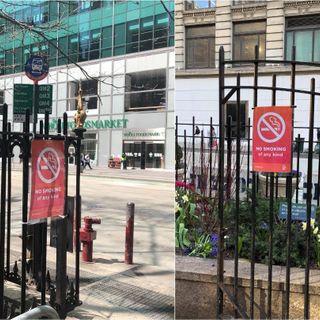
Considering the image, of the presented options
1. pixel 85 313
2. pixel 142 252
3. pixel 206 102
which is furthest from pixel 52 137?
pixel 142 252

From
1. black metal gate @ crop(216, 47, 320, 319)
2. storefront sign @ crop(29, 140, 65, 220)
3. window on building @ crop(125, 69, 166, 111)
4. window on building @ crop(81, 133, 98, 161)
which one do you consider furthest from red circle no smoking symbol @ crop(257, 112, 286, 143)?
window on building @ crop(81, 133, 98, 161)

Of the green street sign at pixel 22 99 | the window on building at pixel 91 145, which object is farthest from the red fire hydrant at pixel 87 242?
the window on building at pixel 91 145

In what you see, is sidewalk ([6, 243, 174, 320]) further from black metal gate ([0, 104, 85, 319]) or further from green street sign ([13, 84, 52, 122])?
green street sign ([13, 84, 52, 122])

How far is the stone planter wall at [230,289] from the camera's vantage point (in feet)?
10.4

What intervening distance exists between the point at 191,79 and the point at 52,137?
1032mm

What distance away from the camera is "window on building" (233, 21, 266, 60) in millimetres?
3400

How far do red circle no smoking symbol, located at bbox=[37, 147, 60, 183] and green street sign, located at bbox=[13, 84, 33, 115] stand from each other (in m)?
1.69

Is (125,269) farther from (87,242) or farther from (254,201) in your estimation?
(254,201)

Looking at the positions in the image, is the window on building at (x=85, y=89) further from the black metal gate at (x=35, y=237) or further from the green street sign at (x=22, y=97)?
the black metal gate at (x=35, y=237)

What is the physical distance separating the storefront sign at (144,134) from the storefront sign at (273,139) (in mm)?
20336

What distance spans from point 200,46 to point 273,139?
35.2 inches

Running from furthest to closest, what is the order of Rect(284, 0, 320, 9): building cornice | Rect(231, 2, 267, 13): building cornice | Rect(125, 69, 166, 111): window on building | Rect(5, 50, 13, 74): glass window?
Rect(125, 69, 166, 111): window on building, Rect(5, 50, 13, 74): glass window, Rect(231, 2, 267, 13): building cornice, Rect(284, 0, 320, 9): building cornice

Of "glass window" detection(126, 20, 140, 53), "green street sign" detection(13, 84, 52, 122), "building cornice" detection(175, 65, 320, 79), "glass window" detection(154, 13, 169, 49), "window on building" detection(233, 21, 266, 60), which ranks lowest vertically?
"green street sign" detection(13, 84, 52, 122)

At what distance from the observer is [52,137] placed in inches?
114
